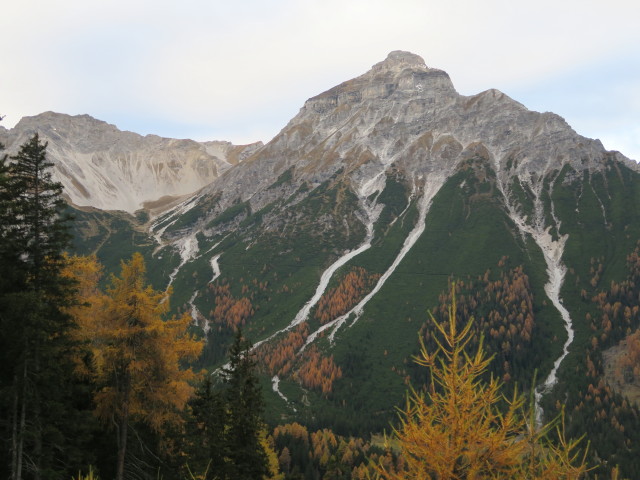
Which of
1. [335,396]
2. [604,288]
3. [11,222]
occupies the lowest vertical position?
[335,396]

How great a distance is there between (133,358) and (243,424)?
11.9 m

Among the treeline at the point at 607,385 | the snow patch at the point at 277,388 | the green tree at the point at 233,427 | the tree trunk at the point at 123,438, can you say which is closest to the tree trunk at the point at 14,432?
the tree trunk at the point at 123,438

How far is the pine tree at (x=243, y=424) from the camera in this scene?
31125 millimetres

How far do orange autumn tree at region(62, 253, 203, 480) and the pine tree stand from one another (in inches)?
275

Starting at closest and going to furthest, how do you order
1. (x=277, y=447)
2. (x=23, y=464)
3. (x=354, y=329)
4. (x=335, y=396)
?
(x=23, y=464) < (x=277, y=447) < (x=335, y=396) < (x=354, y=329)

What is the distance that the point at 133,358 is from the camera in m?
24.3

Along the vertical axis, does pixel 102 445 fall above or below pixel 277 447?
above

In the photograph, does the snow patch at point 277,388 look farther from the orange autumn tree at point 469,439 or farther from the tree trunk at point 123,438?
the orange autumn tree at point 469,439

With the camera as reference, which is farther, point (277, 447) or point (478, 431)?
point (277, 447)

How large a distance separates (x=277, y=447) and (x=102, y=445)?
271 ft

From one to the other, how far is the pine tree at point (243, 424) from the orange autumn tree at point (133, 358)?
699 centimetres

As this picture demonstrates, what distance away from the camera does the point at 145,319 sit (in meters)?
24.9

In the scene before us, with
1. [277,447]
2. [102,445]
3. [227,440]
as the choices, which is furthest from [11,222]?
[277,447]

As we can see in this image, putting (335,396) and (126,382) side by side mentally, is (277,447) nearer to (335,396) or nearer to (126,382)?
(335,396)
